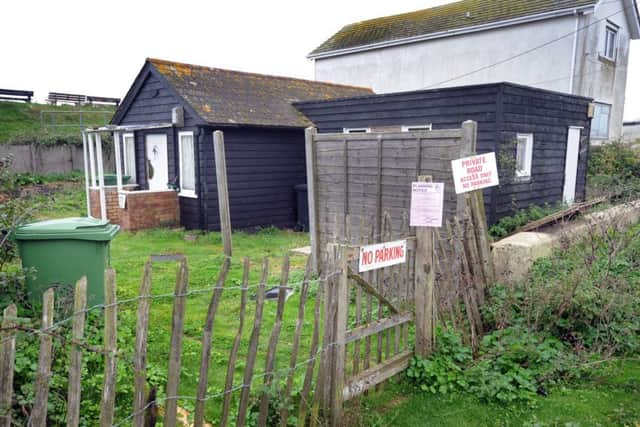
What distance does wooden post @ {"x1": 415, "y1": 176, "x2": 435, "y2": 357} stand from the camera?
13.6ft

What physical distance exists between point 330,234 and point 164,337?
3.49 m

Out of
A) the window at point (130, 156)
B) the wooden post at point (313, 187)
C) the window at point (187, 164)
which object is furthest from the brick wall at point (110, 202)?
the wooden post at point (313, 187)

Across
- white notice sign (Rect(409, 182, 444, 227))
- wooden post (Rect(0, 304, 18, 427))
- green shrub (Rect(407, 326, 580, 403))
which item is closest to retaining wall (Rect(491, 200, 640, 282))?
green shrub (Rect(407, 326, 580, 403))

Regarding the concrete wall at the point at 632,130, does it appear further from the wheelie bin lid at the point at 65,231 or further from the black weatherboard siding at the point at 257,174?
the wheelie bin lid at the point at 65,231

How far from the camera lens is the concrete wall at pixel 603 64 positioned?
57.3ft

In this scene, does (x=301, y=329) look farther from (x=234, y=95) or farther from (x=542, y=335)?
(x=234, y=95)

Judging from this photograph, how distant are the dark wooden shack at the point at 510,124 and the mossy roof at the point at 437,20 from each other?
29.0ft

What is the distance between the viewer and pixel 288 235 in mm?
12125

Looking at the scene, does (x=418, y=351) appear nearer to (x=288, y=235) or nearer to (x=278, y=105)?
(x=288, y=235)

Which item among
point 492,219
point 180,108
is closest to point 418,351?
point 492,219

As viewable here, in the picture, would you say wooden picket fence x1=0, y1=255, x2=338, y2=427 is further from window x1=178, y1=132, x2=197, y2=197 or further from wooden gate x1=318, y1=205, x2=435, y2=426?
window x1=178, y1=132, x2=197, y2=197

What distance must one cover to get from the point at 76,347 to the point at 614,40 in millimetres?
23328

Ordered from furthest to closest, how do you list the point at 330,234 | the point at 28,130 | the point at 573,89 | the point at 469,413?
the point at 28,130 < the point at 573,89 < the point at 330,234 < the point at 469,413

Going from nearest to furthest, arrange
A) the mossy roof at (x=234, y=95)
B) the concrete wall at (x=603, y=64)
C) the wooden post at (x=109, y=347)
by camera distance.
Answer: the wooden post at (x=109, y=347)
the mossy roof at (x=234, y=95)
the concrete wall at (x=603, y=64)
